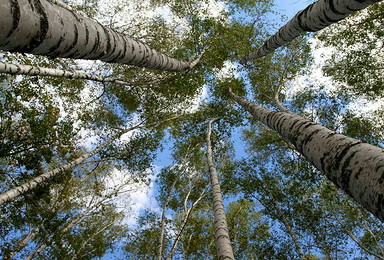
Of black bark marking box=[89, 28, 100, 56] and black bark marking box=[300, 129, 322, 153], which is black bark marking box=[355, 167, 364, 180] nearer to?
black bark marking box=[300, 129, 322, 153]

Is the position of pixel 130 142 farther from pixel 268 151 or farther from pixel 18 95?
pixel 268 151

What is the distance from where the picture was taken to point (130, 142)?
40.2ft

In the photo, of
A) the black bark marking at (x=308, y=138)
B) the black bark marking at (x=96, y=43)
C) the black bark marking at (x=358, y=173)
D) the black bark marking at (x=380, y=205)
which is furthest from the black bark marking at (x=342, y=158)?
the black bark marking at (x=96, y=43)

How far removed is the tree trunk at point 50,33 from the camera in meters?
1.39

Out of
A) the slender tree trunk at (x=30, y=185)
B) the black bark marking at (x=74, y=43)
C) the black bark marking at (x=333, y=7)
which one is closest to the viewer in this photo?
the black bark marking at (x=74, y=43)

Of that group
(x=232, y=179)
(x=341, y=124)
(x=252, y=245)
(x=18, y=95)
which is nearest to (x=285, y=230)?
(x=252, y=245)

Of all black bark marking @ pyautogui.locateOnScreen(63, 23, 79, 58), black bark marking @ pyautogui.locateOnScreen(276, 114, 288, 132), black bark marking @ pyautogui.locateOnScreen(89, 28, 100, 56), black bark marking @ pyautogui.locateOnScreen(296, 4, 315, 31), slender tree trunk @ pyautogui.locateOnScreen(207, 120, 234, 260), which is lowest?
slender tree trunk @ pyautogui.locateOnScreen(207, 120, 234, 260)

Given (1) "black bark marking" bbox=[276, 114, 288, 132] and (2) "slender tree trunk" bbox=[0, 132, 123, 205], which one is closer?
(1) "black bark marking" bbox=[276, 114, 288, 132]

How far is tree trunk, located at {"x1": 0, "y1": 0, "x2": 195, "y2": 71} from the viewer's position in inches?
54.9

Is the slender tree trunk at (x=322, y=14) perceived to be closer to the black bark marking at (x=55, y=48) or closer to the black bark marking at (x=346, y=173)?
the black bark marking at (x=346, y=173)

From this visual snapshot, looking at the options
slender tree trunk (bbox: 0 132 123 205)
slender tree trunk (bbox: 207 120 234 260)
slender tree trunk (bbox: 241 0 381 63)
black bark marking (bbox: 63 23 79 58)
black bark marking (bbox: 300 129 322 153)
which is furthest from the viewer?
slender tree trunk (bbox: 0 132 123 205)

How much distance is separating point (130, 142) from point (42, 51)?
10765 mm

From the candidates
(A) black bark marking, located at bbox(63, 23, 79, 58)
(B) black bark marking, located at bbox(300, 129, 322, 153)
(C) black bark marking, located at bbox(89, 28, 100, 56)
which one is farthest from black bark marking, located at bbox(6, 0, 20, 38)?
Result: (B) black bark marking, located at bbox(300, 129, 322, 153)

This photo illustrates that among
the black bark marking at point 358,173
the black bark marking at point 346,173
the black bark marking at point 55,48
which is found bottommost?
the black bark marking at point 358,173
